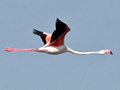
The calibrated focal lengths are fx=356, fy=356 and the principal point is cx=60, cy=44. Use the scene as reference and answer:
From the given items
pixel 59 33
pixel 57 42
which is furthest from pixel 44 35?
pixel 59 33

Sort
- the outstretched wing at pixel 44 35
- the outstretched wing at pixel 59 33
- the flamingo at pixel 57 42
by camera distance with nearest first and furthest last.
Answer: the outstretched wing at pixel 59 33, the flamingo at pixel 57 42, the outstretched wing at pixel 44 35

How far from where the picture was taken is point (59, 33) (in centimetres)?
2081

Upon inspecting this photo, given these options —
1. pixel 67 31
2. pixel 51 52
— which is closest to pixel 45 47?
pixel 51 52

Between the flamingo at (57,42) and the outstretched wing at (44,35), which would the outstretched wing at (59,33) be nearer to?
the flamingo at (57,42)

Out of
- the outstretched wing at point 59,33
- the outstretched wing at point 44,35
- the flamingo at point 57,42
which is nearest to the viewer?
the outstretched wing at point 59,33

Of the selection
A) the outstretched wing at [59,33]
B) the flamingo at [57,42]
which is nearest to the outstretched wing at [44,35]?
the flamingo at [57,42]

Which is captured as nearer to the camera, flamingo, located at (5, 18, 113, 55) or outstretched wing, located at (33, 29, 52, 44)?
flamingo, located at (5, 18, 113, 55)

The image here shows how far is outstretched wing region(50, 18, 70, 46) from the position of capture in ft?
65.0

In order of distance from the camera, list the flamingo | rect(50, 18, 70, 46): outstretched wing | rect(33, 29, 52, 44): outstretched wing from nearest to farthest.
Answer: rect(50, 18, 70, 46): outstretched wing, the flamingo, rect(33, 29, 52, 44): outstretched wing

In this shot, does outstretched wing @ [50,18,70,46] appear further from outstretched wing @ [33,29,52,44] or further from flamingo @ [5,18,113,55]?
outstretched wing @ [33,29,52,44]

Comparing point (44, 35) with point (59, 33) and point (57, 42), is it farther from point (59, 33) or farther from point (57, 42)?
point (59, 33)

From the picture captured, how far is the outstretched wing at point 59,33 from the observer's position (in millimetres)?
19797

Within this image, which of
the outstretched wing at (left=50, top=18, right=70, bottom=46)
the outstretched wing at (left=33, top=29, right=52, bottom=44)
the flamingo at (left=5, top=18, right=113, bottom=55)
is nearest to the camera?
the outstretched wing at (left=50, top=18, right=70, bottom=46)

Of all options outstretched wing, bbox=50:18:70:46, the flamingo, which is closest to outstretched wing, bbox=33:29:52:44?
the flamingo
